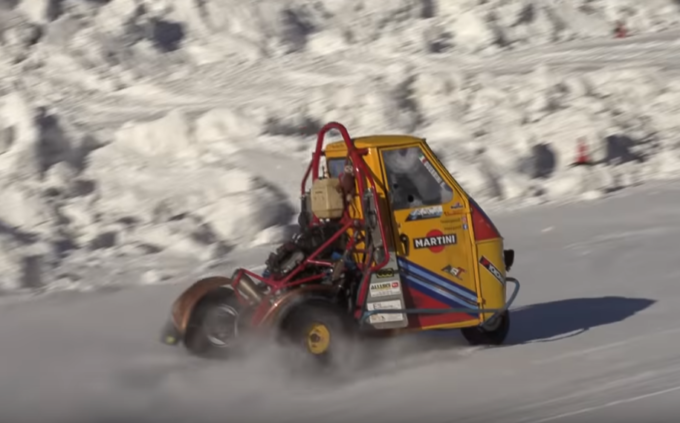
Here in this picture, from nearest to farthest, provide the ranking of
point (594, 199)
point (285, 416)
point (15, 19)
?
point (285, 416)
point (594, 199)
point (15, 19)

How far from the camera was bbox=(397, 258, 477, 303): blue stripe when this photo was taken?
27.7ft

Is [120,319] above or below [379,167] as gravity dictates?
below

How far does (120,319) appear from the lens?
1028cm

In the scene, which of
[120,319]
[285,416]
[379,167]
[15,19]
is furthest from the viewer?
[15,19]

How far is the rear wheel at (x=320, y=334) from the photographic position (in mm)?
7938

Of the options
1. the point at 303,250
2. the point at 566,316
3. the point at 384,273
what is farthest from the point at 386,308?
the point at 566,316

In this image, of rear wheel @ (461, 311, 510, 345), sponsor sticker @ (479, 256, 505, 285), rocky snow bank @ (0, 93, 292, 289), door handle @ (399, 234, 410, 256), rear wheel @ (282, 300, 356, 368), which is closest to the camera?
rear wheel @ (282, 300, 356, 368)

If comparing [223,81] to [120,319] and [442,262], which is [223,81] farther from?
[442,262]

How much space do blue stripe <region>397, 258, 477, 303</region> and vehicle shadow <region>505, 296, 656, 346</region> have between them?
75 cm

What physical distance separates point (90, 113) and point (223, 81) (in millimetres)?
1991

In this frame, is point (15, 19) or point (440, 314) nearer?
point (440, 314)

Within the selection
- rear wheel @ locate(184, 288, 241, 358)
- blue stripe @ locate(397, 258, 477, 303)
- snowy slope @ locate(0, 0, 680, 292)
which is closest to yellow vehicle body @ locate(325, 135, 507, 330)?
blue stripe @ locate(397, 258, 477, 303)

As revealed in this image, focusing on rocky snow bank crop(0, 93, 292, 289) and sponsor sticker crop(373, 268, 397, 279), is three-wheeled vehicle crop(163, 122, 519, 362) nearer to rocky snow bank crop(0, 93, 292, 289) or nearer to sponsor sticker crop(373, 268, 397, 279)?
sponsor sticker crop(373, 268, 397, 279)


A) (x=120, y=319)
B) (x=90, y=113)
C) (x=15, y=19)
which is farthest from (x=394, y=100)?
(x=120, y=319)
